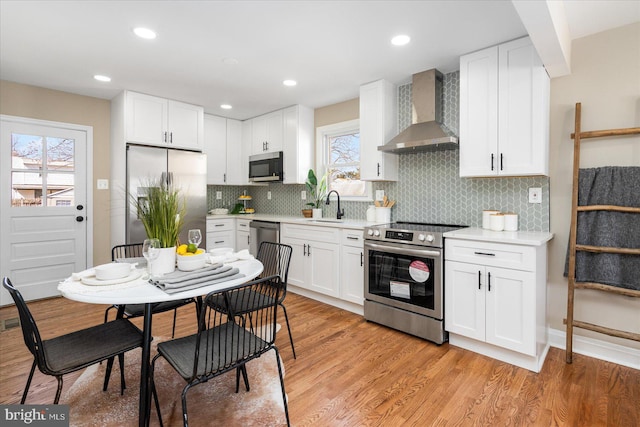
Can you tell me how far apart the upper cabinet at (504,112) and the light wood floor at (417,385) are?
4.83 feet

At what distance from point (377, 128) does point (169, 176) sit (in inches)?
102

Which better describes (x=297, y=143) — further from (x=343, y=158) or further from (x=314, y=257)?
(x=314, y=257)

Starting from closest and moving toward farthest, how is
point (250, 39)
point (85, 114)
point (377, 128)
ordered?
point (250, 39), point (377, 128), point (85, 114)

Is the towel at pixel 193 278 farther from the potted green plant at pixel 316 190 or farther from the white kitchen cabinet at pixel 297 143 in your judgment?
the white kitchen cabinet at pixel 297 143

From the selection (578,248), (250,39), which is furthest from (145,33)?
(578,248)

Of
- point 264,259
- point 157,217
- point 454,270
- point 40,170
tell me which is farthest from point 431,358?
point 40,170

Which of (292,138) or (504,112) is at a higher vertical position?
(292,138)

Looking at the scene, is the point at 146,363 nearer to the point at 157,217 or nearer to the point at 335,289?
the point at 157,217

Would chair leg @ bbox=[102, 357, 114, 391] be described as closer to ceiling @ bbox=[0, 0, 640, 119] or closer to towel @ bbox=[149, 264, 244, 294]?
towel @ bbox=[149, 264, 244, 294]

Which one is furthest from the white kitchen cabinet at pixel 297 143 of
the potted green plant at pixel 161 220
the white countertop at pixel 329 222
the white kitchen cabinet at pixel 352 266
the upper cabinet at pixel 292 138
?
the potted green plant at pixel 161 220

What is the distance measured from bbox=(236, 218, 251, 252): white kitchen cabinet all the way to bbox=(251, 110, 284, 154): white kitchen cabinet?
43.0 inches

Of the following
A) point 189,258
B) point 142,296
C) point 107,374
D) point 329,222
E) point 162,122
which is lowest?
point 107,374

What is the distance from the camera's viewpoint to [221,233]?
15.5 ft

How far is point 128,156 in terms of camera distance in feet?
12.7
